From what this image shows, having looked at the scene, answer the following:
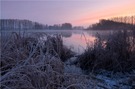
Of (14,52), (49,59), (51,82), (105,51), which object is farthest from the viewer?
(105,51)

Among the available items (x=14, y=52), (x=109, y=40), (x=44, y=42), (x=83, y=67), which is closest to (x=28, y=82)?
(x=14, y=52)

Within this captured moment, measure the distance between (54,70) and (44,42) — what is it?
1244 mm

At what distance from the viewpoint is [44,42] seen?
535 cm

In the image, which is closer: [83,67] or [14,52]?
[14,52]

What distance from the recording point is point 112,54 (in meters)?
7.17

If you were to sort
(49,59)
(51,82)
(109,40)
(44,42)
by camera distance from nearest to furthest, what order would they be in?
(51,82) → (49,59) → (44,42) → (109,40)

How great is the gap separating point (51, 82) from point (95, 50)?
3837mm

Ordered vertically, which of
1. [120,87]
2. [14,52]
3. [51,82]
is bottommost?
[120,87]

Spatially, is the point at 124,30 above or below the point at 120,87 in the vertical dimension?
above

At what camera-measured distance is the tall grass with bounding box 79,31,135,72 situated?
7109 millimetres

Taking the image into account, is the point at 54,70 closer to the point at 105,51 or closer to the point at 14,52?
the point at 14,52

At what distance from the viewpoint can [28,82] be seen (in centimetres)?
345

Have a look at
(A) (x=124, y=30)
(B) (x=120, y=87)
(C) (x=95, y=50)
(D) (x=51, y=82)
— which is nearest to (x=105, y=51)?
(C) (x=95, y=50)

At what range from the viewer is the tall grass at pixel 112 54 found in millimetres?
7109
